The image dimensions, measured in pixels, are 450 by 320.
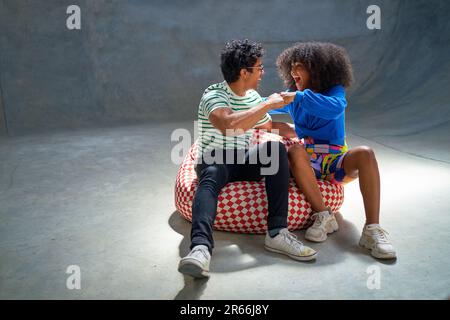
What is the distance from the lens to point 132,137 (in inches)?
218

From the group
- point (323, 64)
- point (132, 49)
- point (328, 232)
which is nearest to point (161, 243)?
point (328, 232)

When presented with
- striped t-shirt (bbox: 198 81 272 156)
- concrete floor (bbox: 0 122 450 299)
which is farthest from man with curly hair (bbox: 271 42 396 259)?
striped t-shirt (bbox: 198 81 272 156)

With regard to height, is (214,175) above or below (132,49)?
below

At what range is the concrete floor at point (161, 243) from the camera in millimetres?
2010

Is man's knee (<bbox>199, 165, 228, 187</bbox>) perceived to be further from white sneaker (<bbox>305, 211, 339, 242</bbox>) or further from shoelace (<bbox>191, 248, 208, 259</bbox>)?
white sneaker (<bbox>305, 211, 339, 242</bbox>)

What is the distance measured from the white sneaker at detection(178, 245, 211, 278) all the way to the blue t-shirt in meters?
0.96

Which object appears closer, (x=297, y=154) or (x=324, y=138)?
(x=297, y=154)

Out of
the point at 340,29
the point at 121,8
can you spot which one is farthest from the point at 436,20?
the point at 121,8

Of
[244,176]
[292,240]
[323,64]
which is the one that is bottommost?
[292,240]

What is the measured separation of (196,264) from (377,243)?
3.00 ft

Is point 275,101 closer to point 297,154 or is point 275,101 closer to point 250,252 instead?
point 297,154

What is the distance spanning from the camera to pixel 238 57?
95.8 inches

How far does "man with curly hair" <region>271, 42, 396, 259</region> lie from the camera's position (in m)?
2.41
